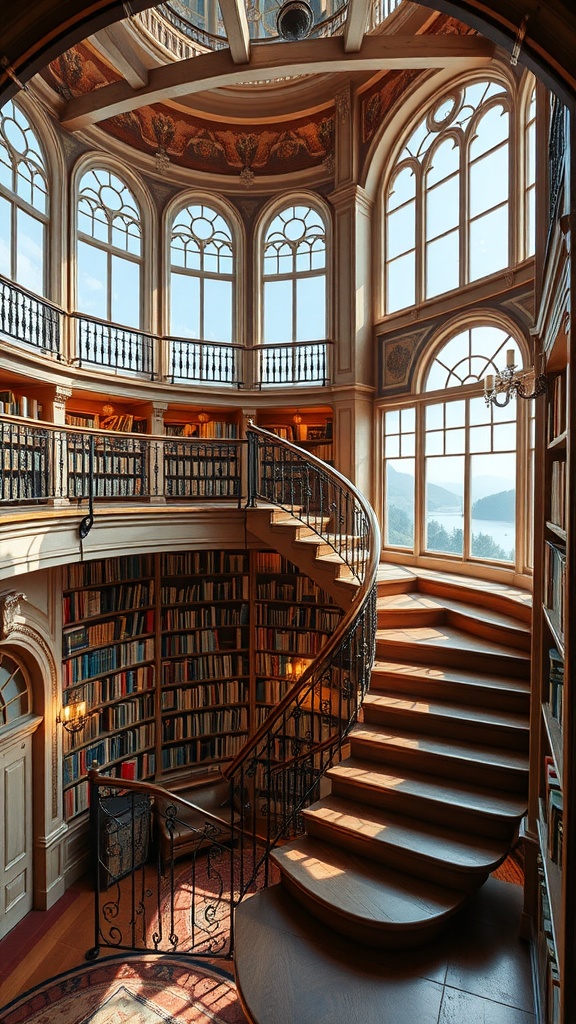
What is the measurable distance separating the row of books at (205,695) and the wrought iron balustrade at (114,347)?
4.15 meters

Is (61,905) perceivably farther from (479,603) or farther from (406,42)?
(406,42)

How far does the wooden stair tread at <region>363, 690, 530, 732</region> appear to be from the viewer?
340cm

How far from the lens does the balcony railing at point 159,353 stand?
599cm

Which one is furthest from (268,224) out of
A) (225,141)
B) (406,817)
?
(406,817)

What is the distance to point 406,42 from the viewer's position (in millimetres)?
5715

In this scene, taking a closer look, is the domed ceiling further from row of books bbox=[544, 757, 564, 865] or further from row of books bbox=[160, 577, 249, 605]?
row of books bbox=[544, 757, 564, 865]


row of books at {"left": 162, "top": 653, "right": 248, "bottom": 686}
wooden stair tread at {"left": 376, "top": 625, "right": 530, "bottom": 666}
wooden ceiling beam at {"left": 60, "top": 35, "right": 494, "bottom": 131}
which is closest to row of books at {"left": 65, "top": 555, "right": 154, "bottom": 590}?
row of books at {"left": 162, "top": 653, "right": 248, "bottom": 686}

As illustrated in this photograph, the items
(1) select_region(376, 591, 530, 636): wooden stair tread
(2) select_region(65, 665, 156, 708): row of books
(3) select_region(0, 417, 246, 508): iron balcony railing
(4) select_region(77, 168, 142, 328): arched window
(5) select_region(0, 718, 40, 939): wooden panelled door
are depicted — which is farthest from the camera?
(4) select_region(77, 168, 142, 328): arched window

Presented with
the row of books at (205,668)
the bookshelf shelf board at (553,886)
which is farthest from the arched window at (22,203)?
the bookshelf shelf board at (553,886)

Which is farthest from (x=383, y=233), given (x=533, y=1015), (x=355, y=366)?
(x=533, y=1015)

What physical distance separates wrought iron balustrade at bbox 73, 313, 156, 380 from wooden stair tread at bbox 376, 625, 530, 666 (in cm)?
477

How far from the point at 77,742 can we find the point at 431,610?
3.87 meters

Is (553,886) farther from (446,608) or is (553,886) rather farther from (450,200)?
(450,200)

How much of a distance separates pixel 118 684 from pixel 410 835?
160 inches
